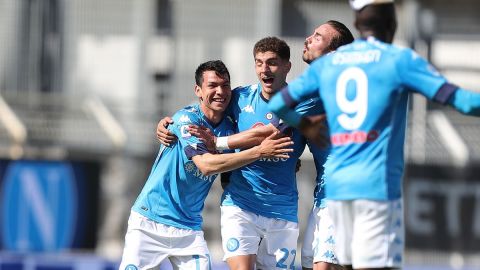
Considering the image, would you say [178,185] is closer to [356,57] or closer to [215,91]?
[215,91]

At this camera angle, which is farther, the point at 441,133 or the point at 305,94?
the point at 441,133

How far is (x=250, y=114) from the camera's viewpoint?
9.04 meters

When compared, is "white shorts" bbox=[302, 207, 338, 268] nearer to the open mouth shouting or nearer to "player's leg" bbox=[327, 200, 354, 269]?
the open mouth shouting

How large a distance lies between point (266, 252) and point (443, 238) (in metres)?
9.21

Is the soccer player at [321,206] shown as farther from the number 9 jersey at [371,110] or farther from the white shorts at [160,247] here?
the number 9 jersey at [371,110]

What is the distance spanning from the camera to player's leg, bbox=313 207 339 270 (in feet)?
28.9

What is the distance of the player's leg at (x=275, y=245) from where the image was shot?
9.20 metres

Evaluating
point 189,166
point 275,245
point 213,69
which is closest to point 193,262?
point 275,245

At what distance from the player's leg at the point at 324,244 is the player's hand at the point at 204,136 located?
39.3 inches

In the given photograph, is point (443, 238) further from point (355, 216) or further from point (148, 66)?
point (355, 216)

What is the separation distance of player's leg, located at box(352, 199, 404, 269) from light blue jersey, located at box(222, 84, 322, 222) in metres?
2.26

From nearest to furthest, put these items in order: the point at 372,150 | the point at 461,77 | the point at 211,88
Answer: the point at 372,150, the point at 211,88, the point at 461,77

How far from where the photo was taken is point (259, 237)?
9.21 meters

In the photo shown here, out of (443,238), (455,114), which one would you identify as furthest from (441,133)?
(443,238)
